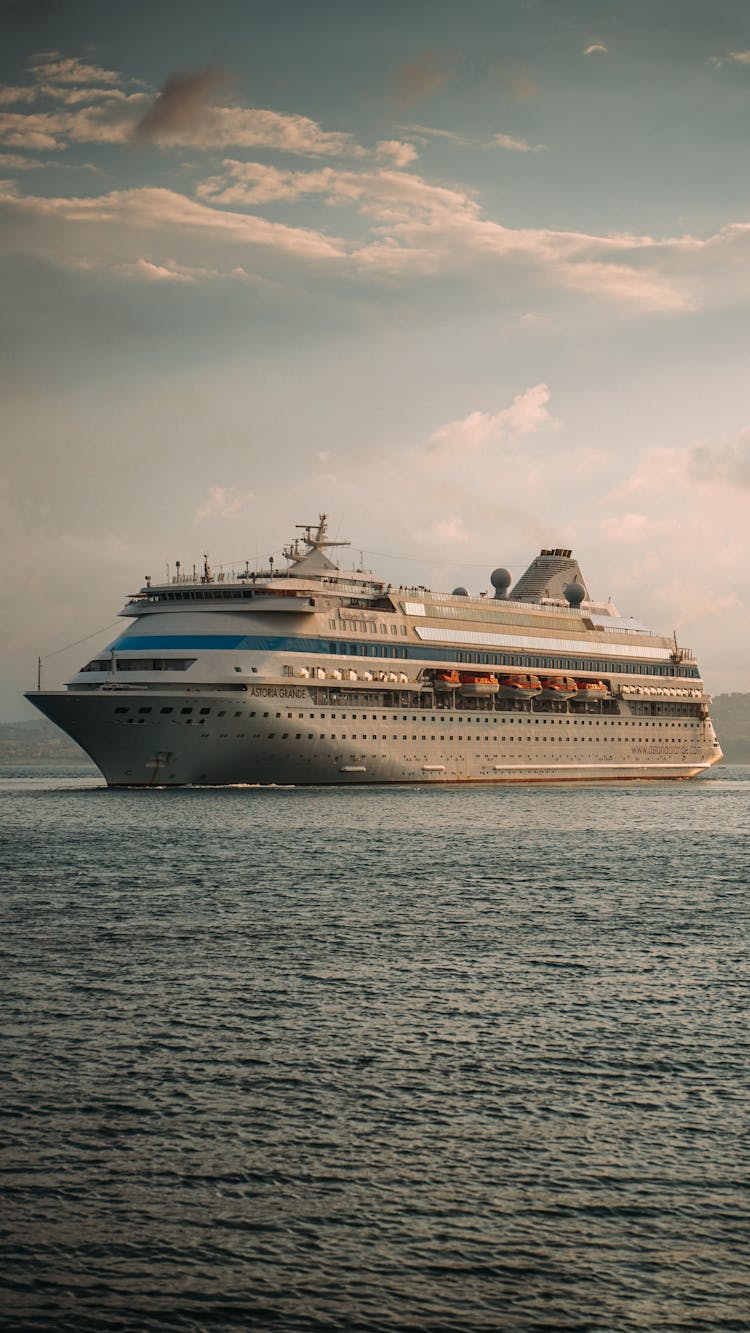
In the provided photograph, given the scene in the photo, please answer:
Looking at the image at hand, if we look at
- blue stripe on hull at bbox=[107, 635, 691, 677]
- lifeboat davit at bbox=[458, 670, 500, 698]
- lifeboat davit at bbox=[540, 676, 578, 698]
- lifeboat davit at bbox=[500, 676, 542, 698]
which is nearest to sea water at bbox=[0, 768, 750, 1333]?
blue stripe on hull at bbox=[107, 635, 691, 677]

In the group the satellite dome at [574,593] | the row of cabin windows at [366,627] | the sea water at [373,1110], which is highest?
the satellite dome at [574,593]

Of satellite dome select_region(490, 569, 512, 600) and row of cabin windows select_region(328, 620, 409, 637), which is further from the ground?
satellite dome select_region(490, 569, 512, 600)

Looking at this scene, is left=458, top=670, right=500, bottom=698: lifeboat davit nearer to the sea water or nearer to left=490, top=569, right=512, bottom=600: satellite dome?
left=490, top=569, right=512, bottom=600: satellite dome

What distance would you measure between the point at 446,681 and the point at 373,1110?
258 ft

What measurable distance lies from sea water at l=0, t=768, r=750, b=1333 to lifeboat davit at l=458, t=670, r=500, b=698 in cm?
5698

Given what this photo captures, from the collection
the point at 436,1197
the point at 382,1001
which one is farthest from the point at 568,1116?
the point at 382,1001

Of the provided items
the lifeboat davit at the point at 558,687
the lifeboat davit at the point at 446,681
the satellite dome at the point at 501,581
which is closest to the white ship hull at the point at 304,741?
the lifeboat davit at the point at 558,687

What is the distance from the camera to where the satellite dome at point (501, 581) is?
120 metres

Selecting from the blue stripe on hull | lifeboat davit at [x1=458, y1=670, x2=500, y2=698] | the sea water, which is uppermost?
the blue stripe on hull

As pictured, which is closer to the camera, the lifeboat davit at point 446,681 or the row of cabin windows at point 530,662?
the row of cabin windows at point 530,662

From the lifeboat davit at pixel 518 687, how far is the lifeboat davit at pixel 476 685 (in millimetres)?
2582

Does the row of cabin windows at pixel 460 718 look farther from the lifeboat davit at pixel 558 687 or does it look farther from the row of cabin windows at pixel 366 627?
the row of cabin windows at pixel 366 627

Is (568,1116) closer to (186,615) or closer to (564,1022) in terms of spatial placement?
(564,1022)

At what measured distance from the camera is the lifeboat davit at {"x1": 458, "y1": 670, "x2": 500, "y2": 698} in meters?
99.1
